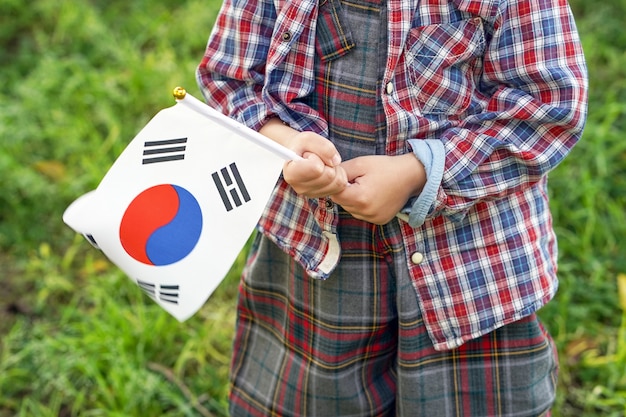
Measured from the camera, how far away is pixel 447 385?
4.50 feet

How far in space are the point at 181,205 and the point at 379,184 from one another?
304mm

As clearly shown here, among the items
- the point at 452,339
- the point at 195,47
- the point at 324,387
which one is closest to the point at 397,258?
the point at 452,339

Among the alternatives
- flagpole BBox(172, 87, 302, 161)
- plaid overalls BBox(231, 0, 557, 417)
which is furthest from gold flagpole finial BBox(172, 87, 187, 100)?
plaid overalls BBox(231, 0, 557, 417)

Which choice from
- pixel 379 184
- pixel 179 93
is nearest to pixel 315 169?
pixel 379 184

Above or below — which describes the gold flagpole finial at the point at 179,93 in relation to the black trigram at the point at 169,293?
above

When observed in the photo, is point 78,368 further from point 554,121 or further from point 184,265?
point 554,121

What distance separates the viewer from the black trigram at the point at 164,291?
3.99 ft

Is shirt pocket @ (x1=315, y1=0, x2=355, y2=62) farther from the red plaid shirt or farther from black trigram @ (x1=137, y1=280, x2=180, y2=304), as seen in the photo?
black trigram @ (x1=137, y1=280, x2=180, y2=304)

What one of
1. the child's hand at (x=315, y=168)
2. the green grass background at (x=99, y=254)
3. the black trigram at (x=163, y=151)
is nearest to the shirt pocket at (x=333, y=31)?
the child's hand at (x=315, y=168)

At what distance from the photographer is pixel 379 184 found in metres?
1.17

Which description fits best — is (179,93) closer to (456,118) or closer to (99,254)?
(456,118)

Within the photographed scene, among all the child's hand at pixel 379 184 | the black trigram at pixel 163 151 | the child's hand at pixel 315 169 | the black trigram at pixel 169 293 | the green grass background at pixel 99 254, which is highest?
the black trigram at pixel 163 151

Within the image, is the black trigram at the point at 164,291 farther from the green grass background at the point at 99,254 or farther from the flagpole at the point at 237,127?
the green grass background at the point at 99,254

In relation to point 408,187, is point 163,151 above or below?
above
